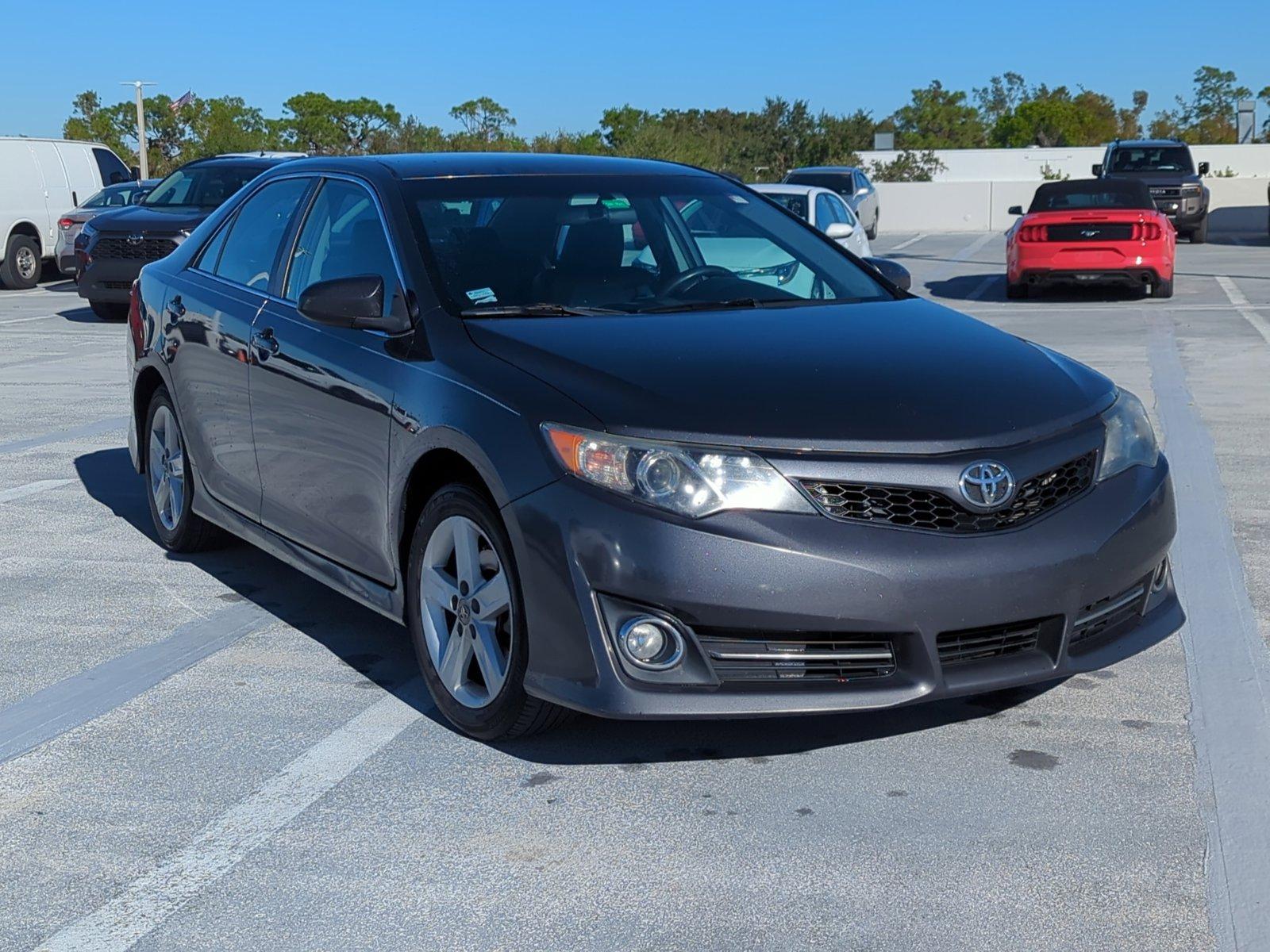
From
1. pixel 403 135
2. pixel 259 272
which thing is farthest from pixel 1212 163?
pixel 259 272

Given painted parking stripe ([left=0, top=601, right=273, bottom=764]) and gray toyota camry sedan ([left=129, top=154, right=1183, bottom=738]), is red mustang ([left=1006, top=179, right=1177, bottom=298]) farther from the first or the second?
painted parking stripe ([left=0, top=601, right=273, bottom=764])

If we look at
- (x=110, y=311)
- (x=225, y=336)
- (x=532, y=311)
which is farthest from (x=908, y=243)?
(x=532, y=311)

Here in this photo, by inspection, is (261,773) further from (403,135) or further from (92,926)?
(403,135)

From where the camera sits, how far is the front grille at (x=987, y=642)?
3857 mm

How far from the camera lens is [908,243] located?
107 feet

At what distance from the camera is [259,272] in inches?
221

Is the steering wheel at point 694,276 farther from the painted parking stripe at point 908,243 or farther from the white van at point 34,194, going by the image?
the painted parking stripe at point 908,243

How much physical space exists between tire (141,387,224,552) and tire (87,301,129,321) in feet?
39.9

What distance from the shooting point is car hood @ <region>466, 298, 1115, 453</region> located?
3865 mm

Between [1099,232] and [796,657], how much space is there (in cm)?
1459

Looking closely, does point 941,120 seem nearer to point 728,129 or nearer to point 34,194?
point 728,129

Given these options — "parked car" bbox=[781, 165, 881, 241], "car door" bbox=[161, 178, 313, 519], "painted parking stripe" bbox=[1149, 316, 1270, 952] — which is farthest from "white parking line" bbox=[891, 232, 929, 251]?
"car door" bbox=[161, 178, 313, 519]

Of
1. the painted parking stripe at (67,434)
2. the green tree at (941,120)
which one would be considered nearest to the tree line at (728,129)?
the green tree at (941,120)

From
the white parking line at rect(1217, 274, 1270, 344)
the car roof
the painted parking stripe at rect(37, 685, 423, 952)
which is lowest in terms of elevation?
the white parking line at rect(1217, 274, 1270, 344)
